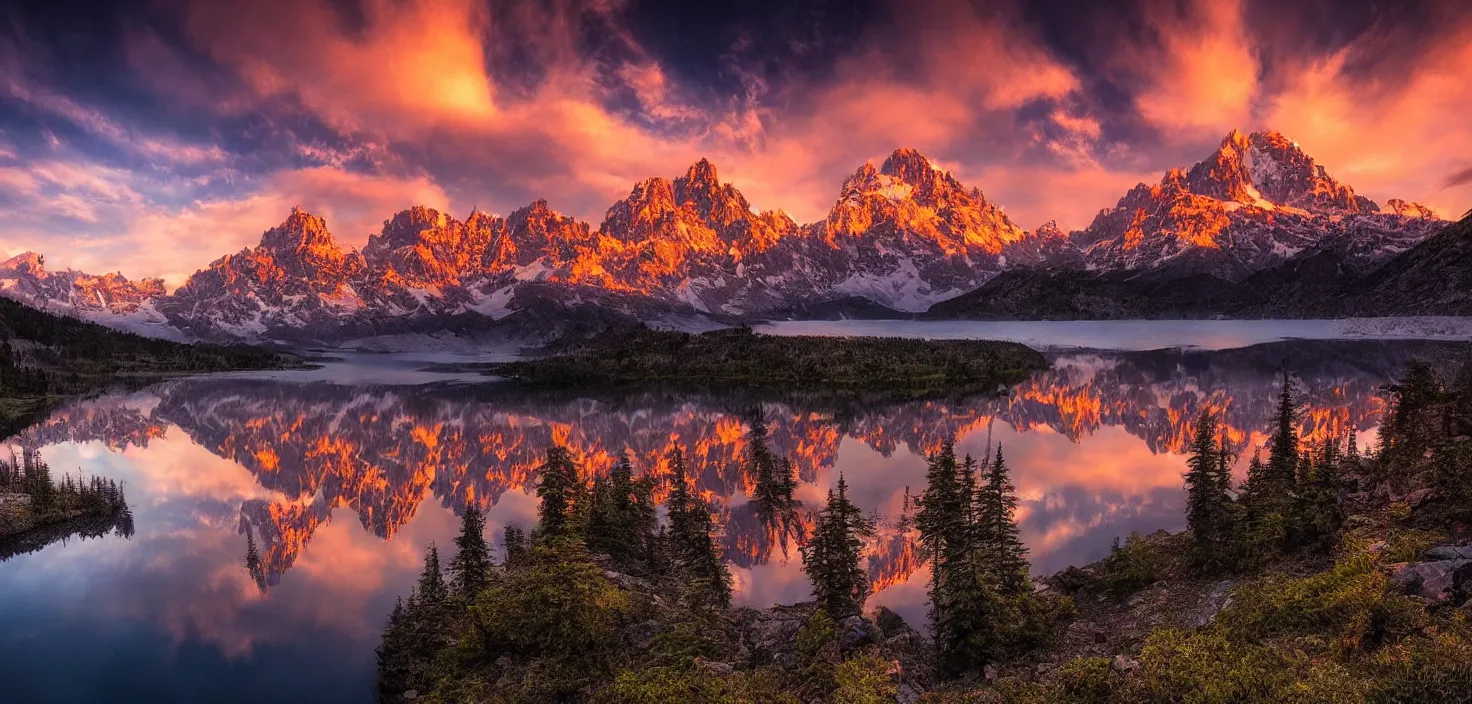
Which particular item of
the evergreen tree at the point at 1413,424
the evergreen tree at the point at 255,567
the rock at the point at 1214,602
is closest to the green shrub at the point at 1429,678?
the rock at the point at 1214,602

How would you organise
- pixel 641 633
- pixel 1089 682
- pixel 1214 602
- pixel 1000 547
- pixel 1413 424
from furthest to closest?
pixel 1413 424 → pixel 1000 547 → pixel 641 633 → pixel 1214 602 → pixel 1089 682

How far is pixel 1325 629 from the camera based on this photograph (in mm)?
20984

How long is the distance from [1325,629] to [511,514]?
6033 centimetres

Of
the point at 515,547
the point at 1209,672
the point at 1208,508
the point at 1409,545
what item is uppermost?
the point at 1409,545

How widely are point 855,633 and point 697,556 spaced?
1457 centimetres

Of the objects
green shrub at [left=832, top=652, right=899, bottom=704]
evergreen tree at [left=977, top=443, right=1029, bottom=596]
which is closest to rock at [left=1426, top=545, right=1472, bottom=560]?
evergreen tree at [left=977, top=443, right=1029, bottom=596]

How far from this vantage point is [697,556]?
139 feet

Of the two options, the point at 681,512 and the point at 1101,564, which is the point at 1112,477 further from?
the point at 681,512

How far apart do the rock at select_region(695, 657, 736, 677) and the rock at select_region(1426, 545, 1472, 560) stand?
900 inches

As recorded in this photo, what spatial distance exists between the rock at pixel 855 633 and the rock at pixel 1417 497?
23966 mm

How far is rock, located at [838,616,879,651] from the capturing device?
1150 inches

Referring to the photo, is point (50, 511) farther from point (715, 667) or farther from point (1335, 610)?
point (1335, 610)

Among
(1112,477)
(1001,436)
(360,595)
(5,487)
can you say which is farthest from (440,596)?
(1001,436)

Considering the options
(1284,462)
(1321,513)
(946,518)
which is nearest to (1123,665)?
(946,518)
